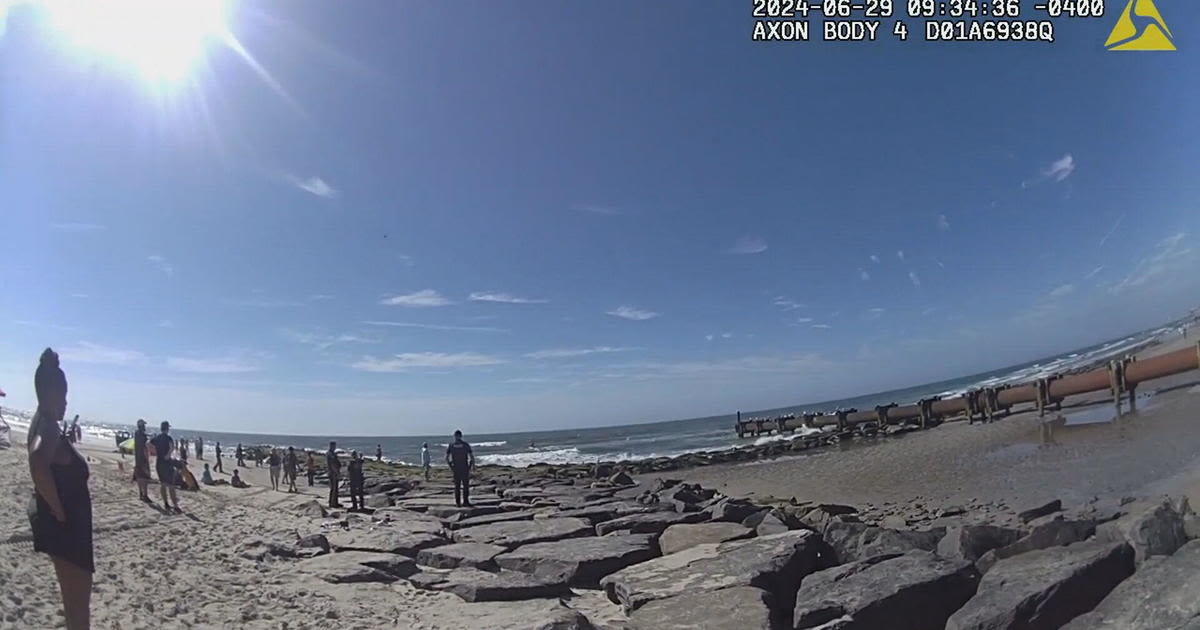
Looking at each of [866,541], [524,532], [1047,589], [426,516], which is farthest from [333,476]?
[1047,589]

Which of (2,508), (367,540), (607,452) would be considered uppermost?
(2,508)

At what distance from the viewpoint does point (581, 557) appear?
304 inches

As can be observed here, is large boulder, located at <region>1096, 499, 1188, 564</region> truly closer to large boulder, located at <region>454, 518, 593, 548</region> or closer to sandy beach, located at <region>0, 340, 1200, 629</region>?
sandy beach, located at <region>0, 340, 1200, 629</region>

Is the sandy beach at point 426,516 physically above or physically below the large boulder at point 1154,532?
below

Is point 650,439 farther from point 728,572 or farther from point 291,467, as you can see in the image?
point 728,572

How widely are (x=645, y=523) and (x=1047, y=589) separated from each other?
20.3 feet

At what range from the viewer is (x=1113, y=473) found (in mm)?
12227

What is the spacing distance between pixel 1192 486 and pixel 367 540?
42.1 feet

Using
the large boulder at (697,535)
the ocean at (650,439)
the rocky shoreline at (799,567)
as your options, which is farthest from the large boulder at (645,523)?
the ocean at (650,439)

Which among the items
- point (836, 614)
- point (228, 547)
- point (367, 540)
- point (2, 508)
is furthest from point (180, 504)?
point (836, 614)

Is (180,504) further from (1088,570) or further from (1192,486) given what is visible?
(1192,486)

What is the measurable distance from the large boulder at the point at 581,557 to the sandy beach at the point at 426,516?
0.38m

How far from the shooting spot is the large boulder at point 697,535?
8.15 metres

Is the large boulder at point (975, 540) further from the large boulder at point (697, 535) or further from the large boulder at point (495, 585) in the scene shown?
the large boulder at point (495, 585)
